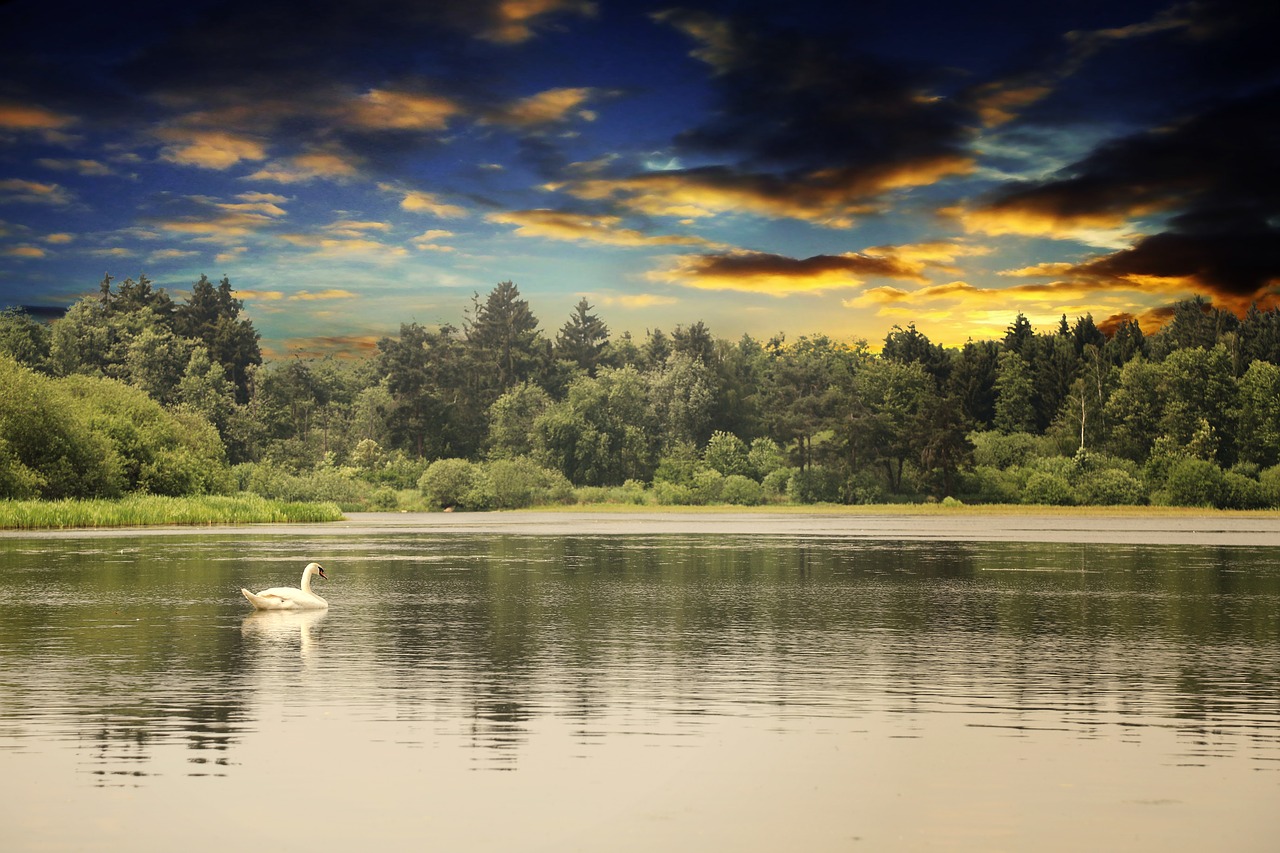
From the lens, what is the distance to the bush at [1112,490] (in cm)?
9944

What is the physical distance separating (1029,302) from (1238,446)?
25.9m

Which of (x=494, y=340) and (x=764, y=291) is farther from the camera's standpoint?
(x=494, y=340)

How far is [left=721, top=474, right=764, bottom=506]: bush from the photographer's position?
114312 mm

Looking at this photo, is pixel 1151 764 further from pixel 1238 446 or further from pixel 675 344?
pixel 675 344

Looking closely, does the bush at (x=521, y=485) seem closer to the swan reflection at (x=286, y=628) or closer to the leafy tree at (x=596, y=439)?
the leafy tree at (x=596, y=439)

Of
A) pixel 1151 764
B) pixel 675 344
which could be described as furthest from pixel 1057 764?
pixel 675 344

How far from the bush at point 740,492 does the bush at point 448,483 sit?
2274 cm

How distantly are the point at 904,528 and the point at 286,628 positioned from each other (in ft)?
170

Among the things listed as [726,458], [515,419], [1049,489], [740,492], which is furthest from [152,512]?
[515,419]

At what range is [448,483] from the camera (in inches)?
4279

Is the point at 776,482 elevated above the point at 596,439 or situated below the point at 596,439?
below

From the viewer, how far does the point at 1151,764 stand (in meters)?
11.8

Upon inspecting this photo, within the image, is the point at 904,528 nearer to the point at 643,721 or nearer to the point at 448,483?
the point at 448,483

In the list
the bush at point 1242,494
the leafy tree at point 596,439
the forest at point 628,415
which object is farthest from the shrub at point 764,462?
the bush at point 1242,494
